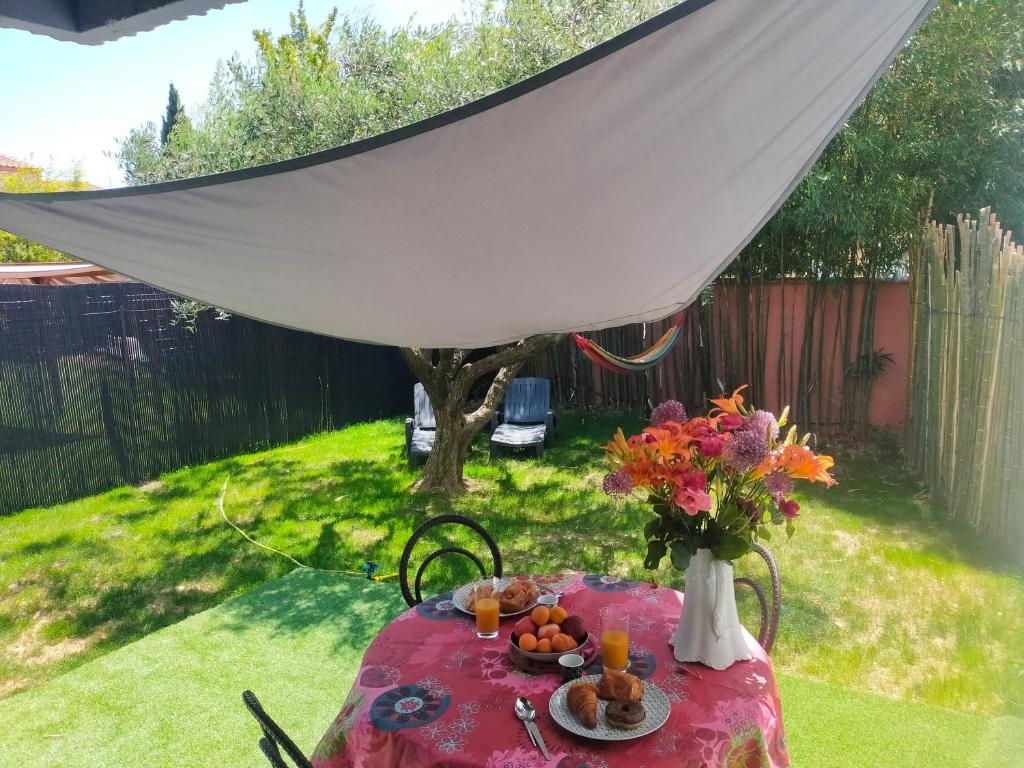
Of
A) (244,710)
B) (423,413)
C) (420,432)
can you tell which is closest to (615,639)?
(244,710)

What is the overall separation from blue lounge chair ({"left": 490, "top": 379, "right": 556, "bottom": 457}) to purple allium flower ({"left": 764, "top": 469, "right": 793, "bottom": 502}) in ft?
15.0

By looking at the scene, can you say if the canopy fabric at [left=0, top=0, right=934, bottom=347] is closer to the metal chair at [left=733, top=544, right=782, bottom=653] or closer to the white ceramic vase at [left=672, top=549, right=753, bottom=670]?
the white ceramic vase at [left=672, top=549, right=753, bottom=670]

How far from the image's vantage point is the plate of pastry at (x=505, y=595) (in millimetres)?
1934

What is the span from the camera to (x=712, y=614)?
1642 mm

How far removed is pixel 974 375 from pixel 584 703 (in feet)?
10.8

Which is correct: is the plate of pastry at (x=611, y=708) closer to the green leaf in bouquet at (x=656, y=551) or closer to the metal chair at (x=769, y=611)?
the green leaf in bouquet at (x=656, y=551)

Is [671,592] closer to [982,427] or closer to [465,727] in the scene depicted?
[465,727]

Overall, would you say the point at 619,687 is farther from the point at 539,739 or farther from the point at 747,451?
the point at 747,451

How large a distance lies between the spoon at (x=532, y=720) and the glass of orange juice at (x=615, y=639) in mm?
212

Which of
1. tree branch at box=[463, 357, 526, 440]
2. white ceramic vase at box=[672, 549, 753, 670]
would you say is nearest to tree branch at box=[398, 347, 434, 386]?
tree branch at box=[463, 357, 526, 440]

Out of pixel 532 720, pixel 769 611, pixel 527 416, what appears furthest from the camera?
pixel 527 416

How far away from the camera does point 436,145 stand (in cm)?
125

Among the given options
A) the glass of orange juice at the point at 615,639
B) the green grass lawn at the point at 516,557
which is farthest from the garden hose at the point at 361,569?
the glass of orange juice at the point at 615,639

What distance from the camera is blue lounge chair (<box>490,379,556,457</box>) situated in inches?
245
